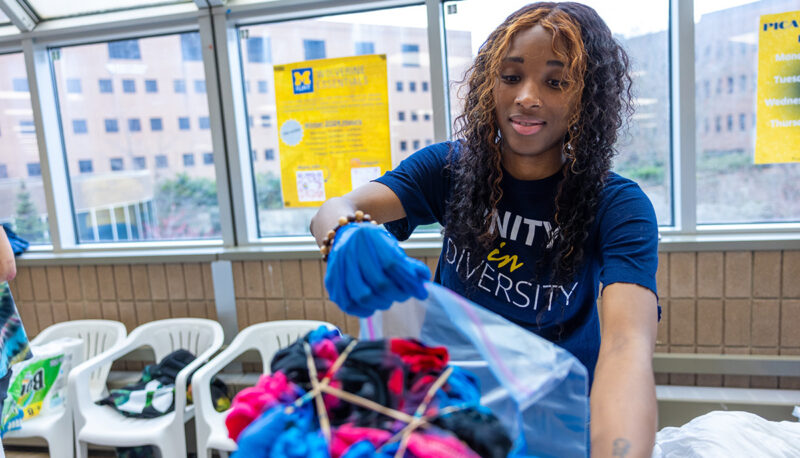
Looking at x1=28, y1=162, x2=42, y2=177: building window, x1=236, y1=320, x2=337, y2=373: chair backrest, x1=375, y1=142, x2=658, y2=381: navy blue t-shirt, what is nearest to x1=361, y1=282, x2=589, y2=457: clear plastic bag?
x1=375, y1=142, x2=658, y2=381: navy blue t-shirt

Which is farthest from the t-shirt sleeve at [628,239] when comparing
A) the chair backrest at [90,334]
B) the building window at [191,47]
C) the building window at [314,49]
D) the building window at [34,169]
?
the building window at [34,169]

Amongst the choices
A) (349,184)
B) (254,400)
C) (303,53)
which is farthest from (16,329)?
Result: (254,400)

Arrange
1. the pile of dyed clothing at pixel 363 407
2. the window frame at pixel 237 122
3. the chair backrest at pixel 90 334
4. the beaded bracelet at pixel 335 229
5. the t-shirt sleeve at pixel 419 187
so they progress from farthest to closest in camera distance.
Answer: the chair backrest at pixel 90 334
the window frame at pixel 237 122
the t-shirt sleeve at pixel 419 187
the beaded bracelet at pixel 335 229
the pile of dyed clothing at pixel 363 407

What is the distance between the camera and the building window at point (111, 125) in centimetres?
304

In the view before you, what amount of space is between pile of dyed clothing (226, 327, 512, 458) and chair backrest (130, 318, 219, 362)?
2.35 metres

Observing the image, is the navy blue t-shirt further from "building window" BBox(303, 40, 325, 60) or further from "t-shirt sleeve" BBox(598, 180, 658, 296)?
"building window" BBox(303, 40, 325, 60)

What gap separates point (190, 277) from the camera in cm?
283

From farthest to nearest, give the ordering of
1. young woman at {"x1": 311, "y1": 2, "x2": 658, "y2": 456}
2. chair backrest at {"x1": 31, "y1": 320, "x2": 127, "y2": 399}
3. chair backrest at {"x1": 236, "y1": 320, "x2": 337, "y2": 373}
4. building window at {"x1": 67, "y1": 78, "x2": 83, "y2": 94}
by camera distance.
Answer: building window at {"x1": 67, "y1": 78, "x2": 83, "y2": 94}
chair backrest at {"x1": 31, "y1": 320, "x2": 127, "y2": 399}
chair backrest at {"x1": 236, "y1": 320, "x2": 337, "y2": 373}
young woman at {"x1": 311, "y1": 2, "x2": 658, "y2": 456}

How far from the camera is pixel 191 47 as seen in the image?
286 cm

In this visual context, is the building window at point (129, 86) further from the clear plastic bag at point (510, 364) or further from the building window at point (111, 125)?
the clear plastic bag at point (510, 364)

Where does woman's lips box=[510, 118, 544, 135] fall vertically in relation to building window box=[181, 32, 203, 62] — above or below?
below

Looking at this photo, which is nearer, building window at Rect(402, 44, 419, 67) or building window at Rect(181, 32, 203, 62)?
building window at Rect(402, 44, 419, 67)

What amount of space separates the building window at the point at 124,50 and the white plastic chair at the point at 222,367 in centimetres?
168

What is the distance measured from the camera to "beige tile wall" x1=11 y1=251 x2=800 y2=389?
7.37 ft
